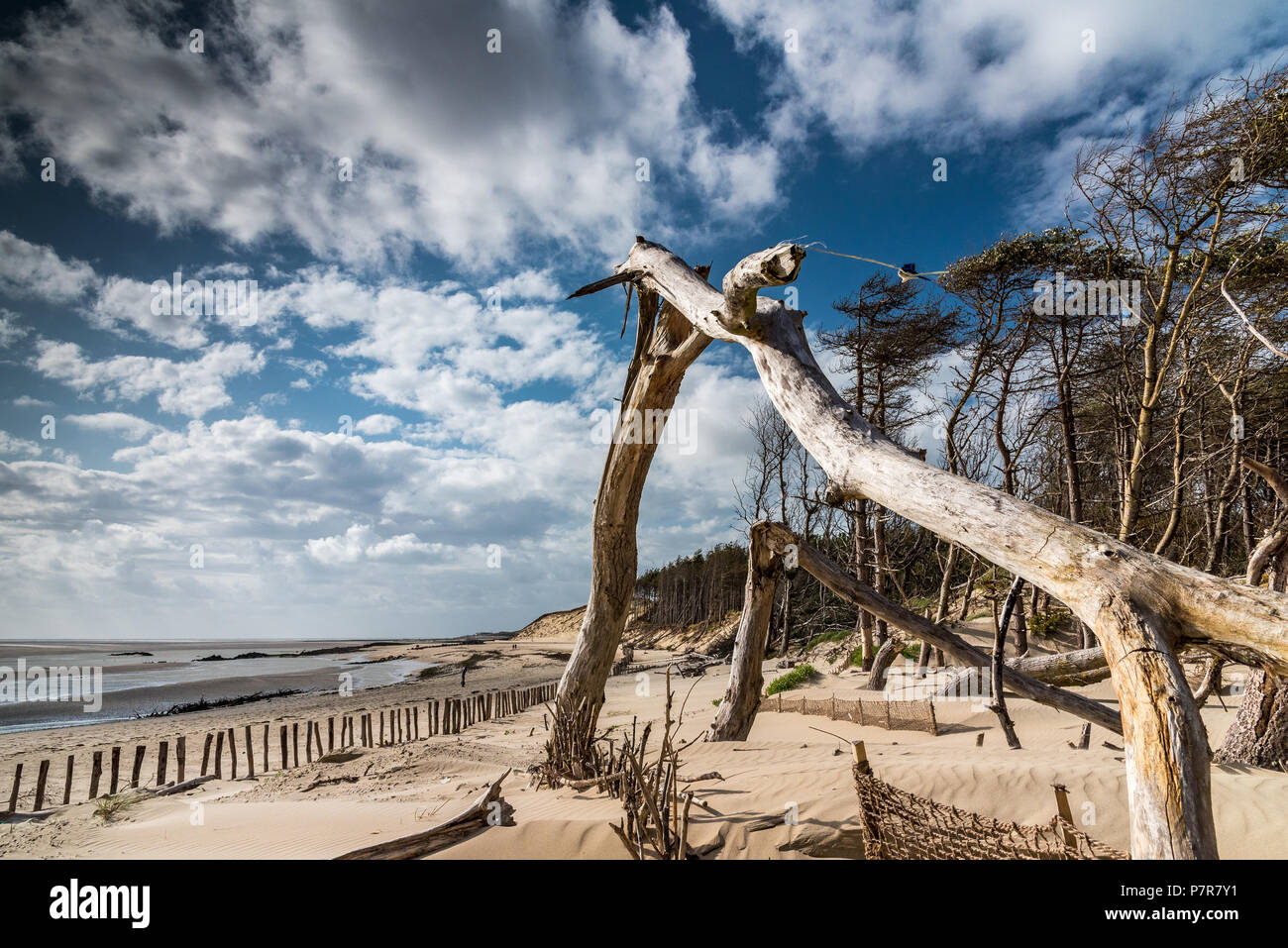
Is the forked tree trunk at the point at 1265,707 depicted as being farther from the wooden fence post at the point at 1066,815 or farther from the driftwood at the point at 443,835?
the driftwood at the point at 443,835

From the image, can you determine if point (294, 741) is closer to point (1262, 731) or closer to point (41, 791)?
point (41, 791)

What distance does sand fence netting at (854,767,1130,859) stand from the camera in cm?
294

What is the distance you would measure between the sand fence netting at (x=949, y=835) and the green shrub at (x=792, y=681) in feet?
40.2

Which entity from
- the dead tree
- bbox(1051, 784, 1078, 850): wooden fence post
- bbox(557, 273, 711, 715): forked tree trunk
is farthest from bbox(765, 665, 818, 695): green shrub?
the dead tree

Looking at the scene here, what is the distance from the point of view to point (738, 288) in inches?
110

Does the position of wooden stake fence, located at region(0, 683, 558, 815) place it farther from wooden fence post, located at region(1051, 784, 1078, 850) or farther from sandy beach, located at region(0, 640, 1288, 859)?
wooden fence post, located at region(1051, 784, 1078, 850)

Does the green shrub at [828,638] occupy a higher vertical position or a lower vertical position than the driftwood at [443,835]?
lower

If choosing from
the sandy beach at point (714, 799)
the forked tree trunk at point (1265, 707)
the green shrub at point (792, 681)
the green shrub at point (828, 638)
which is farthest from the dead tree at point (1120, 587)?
the green shrub at point (828, 638)

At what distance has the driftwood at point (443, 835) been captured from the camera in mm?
3841

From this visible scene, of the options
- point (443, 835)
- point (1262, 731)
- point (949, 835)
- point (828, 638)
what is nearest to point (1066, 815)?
point (949, 835)
